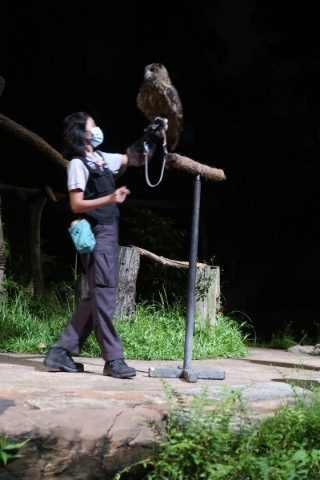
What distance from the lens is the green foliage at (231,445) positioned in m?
3.91

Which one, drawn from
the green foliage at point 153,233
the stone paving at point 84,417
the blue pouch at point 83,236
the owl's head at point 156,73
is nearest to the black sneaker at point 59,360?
the stone paving at point 84,417

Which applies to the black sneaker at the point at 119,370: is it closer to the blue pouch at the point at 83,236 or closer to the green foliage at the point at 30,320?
the blue pouch at the point at 83,236

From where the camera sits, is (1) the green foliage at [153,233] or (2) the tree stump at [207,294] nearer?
(2) the tree stump at [207,294]

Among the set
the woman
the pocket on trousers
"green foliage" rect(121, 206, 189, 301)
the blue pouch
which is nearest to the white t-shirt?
the woman

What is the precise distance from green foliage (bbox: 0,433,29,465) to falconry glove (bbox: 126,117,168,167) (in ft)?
6.56

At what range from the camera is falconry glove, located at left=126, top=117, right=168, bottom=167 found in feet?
16.0

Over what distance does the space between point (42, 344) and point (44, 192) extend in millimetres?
2835

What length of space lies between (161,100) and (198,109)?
775 cm

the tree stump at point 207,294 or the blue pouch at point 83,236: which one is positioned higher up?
the blue pouch at point 83,236

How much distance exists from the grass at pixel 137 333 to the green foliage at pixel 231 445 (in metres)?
2.53

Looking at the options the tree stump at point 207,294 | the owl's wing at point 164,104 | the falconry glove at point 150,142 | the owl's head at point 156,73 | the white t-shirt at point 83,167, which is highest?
the owl's head at point 156,73

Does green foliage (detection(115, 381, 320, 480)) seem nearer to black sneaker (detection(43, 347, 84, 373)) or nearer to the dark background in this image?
black sneaker (detection(43, 347, 84, 373))

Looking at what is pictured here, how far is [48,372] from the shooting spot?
17.1ft

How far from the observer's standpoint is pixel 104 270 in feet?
16.3
